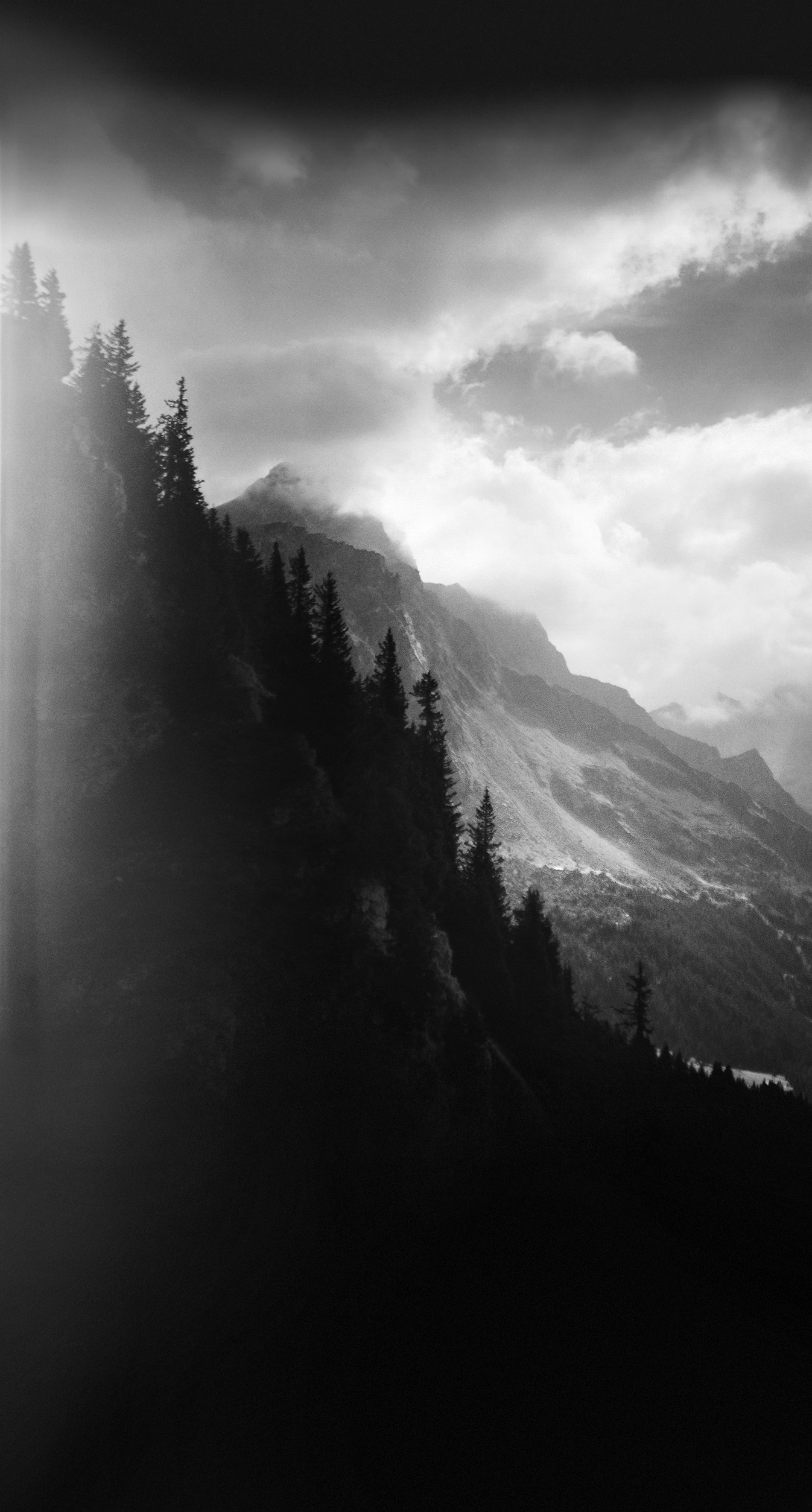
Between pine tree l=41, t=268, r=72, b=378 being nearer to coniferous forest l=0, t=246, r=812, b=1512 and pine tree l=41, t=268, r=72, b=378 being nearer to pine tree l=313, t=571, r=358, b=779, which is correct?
coniferous forest l=0, t=246, r=812, b=1512

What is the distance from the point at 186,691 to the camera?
41.8 m

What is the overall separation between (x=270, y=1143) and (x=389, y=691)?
3588cm

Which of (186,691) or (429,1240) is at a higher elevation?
(186,691)

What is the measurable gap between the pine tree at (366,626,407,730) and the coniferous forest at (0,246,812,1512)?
374 cm

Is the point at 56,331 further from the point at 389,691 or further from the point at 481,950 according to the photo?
the point at 481,950

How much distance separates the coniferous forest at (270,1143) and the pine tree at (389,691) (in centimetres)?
374

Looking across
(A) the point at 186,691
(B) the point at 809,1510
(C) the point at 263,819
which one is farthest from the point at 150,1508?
(A) the point at 186,691

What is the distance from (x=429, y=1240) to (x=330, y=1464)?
35.8 ft

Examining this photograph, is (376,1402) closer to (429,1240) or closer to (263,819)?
(429,1240)

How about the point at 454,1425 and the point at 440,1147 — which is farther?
the point at 440,1147

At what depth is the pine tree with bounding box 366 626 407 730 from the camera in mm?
58344

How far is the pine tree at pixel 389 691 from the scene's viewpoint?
5834 cm

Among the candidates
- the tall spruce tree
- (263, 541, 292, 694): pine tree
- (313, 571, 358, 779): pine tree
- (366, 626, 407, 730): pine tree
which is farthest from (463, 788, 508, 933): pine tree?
(263, 541, 292, 694): pine tree

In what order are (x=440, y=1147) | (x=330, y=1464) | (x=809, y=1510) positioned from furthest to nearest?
1. (x=440, y=1147)
2. (x=809, y=1510)
3. (x=330, y=1464)
